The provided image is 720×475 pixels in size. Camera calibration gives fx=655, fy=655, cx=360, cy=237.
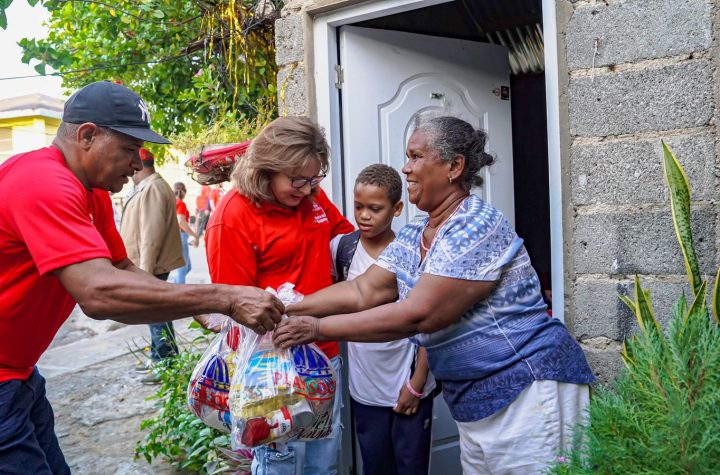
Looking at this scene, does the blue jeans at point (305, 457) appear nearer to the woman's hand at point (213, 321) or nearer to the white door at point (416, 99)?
the woman's hand at point (213, 321)

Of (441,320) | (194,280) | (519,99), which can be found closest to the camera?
(441,320)

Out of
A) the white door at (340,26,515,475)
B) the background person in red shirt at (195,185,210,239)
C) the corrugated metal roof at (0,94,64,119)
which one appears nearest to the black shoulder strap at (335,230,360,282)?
the white door at (340,26,515,475)

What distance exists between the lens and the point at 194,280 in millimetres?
11484

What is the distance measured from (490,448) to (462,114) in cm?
229

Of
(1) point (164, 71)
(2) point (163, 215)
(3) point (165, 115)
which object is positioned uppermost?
(1) point (164, 71)

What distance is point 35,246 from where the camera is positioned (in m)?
1.97

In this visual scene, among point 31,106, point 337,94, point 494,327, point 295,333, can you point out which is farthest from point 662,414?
point 31,106

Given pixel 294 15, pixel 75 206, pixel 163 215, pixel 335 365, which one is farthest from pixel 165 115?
pixel 75 206

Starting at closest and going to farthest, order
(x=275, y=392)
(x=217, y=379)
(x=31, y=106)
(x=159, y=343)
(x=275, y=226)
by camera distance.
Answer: (x=275, y=392)
(x=217, y=379)
(x=275, y=226)
(x=159, y=343)
(x=31, y=106)

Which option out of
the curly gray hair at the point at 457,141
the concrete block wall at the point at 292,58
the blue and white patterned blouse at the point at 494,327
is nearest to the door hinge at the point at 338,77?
the concrete block wall at the point at 292,58

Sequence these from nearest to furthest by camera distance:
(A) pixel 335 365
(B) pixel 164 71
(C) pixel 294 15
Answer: (A) pixel 335 365
(C) pixel 294 15
(B) pixel 164 71

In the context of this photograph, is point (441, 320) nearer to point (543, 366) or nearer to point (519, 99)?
point (543, 366)

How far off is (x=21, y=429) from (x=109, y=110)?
1098mm

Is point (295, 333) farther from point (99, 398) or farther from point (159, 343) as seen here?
point (99, 398)
